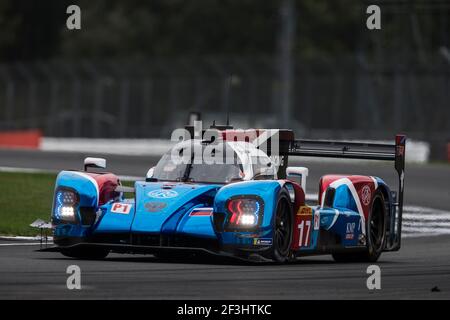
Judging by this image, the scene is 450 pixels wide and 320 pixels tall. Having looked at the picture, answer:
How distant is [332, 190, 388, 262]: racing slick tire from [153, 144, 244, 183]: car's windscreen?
1610 millimetres

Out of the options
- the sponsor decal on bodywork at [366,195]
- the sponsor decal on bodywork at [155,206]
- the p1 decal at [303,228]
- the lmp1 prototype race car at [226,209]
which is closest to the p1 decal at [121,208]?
the lmp1 prototype race car at [226,209]

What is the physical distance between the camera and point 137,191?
40.0 ft

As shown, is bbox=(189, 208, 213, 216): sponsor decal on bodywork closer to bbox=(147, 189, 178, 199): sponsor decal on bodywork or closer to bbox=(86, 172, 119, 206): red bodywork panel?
bbox=(147, 189, 178, 199): sponsor decal on bodywork

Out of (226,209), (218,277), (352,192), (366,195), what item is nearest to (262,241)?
(226,209)

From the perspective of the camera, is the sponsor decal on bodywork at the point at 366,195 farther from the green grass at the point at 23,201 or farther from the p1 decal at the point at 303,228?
the green grass at the point at 23,201

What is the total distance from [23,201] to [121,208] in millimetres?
7328

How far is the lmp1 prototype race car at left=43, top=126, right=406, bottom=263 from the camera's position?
1182 cm

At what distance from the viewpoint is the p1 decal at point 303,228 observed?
1254 cm

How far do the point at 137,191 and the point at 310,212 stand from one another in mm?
1761

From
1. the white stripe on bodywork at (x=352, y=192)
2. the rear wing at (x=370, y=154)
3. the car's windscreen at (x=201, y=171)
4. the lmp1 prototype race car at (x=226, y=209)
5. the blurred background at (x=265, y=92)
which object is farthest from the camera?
the blurred background at (x=265, y=92)

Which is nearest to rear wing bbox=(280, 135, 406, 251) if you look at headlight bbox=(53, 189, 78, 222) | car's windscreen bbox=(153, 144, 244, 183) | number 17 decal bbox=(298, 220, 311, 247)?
car's windscreen bbox=(153, 144, 244, 183)

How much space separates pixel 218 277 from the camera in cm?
1077
